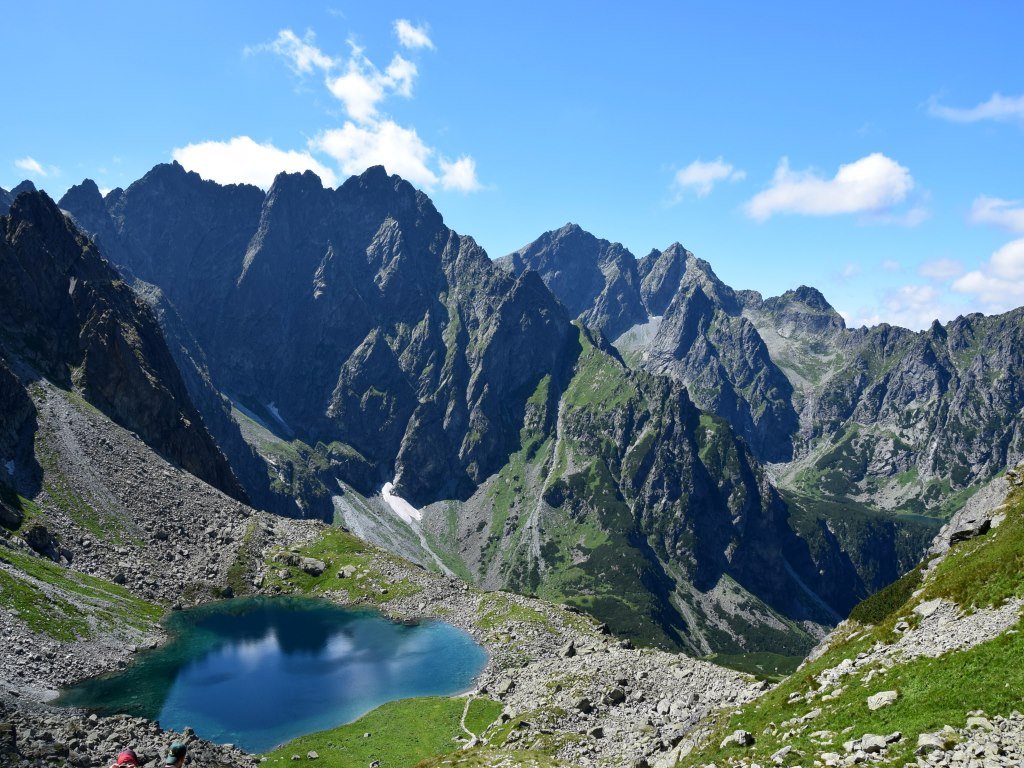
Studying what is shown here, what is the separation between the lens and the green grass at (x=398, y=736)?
7075cm

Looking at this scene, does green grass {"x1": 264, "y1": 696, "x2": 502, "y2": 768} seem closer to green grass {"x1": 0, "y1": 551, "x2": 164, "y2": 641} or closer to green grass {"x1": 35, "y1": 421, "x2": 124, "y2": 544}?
green grass {"x1": 0, "y1": 551, "x2": 164, "y2": 641}

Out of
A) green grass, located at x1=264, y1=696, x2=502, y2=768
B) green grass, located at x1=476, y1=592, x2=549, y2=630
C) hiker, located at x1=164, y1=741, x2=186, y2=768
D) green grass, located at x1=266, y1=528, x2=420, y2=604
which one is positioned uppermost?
hiker, located at x1=164, y1=741, x2=186, y2=768

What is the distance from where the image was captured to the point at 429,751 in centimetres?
7150

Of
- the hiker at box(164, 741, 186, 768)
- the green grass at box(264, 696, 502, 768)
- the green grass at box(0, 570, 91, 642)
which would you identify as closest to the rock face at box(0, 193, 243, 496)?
the green grass at box(0, 570, 91, 642)

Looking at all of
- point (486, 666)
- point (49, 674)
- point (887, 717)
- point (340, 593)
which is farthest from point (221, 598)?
point (887, 717)

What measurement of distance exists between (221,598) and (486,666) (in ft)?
210

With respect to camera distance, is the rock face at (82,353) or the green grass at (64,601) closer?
the green grass at (64,601)

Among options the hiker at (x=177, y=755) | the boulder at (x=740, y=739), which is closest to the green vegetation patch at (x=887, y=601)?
the boulder at (x=740, y=739)

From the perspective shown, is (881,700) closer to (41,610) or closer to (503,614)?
(503,614)

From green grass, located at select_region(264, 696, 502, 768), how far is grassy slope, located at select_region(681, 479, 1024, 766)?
1503 inches

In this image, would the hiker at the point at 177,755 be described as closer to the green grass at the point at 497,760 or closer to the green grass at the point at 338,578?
the green grass at the point at 497,760

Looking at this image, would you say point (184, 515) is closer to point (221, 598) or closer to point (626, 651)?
point (221, 598)

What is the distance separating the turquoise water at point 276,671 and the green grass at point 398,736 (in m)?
5.23

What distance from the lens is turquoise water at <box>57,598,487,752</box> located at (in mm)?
84375
